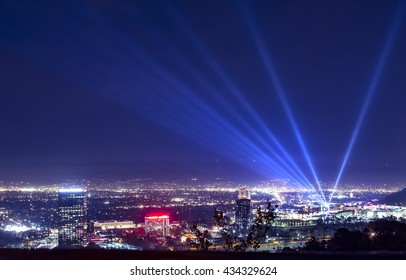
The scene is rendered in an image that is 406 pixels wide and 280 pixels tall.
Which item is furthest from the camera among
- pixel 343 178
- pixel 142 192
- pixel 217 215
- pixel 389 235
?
pixel 343 178

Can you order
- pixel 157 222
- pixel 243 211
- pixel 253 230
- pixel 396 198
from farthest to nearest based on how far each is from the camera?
pixel 396 198 < pixel 157 222 < pixel 243 211 < pixel 253 230

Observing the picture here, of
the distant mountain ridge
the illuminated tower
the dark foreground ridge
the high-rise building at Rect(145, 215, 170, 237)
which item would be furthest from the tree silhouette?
the distant mountain ridge

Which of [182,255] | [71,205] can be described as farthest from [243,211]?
[71,205]

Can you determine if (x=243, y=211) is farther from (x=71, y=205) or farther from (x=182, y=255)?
(x=71, y=205)
